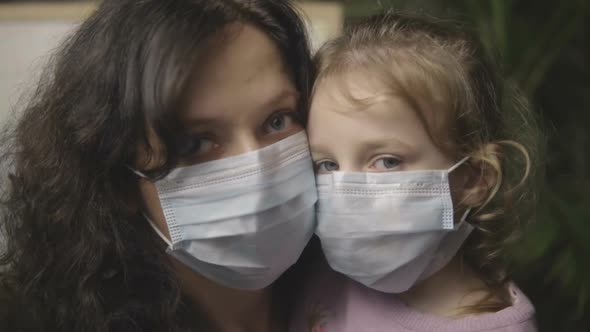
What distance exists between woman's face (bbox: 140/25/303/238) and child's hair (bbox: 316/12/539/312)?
0.47 ft

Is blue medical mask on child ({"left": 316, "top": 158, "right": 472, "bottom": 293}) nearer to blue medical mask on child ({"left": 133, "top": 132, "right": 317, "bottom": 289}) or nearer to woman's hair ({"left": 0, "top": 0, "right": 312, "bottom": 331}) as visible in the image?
blue medical mask on child ({"left": 133, "top": 132, "right": 317, "bottom": 289})

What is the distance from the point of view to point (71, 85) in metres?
1.21

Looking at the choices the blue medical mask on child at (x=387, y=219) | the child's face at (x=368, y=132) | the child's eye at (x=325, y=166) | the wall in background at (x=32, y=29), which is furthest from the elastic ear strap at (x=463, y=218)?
the wall in background at (x=32, y=29)

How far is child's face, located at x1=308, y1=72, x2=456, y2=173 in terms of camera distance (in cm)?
120

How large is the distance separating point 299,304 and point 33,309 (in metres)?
0.60

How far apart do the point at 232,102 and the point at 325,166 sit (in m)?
0.27

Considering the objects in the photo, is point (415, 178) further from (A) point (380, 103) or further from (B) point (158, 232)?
(B) point (158, 232)

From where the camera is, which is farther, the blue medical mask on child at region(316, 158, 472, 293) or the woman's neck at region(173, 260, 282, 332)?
the woman's neck at region(173, 260, 282, 332)

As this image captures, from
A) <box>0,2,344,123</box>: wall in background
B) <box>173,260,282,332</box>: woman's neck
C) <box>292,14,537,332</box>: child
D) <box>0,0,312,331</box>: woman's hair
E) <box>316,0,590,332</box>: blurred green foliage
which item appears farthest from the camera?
<box>0,2,344,123</box>: wall in background

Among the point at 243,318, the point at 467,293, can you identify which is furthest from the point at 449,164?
the point at 243,318

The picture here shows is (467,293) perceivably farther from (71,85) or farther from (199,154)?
(71,85)

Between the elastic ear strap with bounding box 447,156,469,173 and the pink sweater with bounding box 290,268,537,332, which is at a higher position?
the elastic ear strap with bounding box 447,156,469,173

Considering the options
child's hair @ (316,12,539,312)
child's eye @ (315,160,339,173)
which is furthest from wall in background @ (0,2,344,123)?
child's eye @ (315,160,339,173)

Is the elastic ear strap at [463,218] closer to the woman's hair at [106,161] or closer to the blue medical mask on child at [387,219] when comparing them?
the blue medical mask on child at [387,219]
